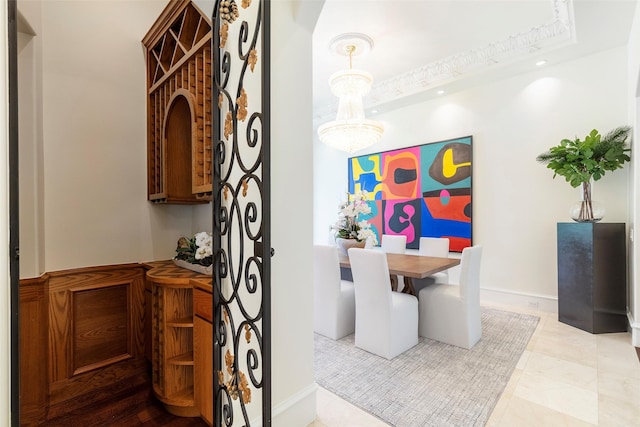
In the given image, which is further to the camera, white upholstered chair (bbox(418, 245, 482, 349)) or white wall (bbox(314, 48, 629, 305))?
white wall (bbox(314, 48, 629, 305))

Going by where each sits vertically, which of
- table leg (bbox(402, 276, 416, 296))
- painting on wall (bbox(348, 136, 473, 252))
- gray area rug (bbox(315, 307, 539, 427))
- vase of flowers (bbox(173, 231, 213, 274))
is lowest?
gray area rug (bbox(315, 307, 539, 427))

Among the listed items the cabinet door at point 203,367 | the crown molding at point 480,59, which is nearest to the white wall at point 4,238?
the cabinet door at point 203,367

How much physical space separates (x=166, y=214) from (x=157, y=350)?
107 cm

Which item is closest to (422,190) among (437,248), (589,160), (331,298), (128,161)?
(437,248)

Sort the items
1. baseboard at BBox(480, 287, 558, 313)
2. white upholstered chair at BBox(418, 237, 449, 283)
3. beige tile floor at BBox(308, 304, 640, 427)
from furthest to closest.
Answer: white upholstered chair at BBox(418, 237, 449, 283), baseboard at BBox(480, 287, 558, 313), beige tile floor at BBox(308, 304, 640, 427)

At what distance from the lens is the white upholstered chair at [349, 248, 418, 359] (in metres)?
2.38

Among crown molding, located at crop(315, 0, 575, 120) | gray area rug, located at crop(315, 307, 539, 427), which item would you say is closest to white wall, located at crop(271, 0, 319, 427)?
gray area rug, located at crop(315, 307, 539, 427)

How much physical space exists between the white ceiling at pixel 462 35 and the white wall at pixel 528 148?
0.21m

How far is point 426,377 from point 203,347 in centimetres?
159

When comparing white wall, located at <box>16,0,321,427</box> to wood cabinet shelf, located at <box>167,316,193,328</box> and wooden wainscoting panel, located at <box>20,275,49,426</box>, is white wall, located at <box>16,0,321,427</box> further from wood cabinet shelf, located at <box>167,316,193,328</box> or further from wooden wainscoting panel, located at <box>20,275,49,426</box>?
wood cabinet shelf, located at <box>167,316,193,328</box>

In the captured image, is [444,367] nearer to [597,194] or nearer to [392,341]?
[392,341]

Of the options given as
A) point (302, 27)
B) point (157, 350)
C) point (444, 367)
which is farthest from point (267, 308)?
point (444, 367)

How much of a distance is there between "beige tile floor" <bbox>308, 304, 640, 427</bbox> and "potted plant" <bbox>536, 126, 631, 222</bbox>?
1254 mm

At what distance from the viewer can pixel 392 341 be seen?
2.41 meters
